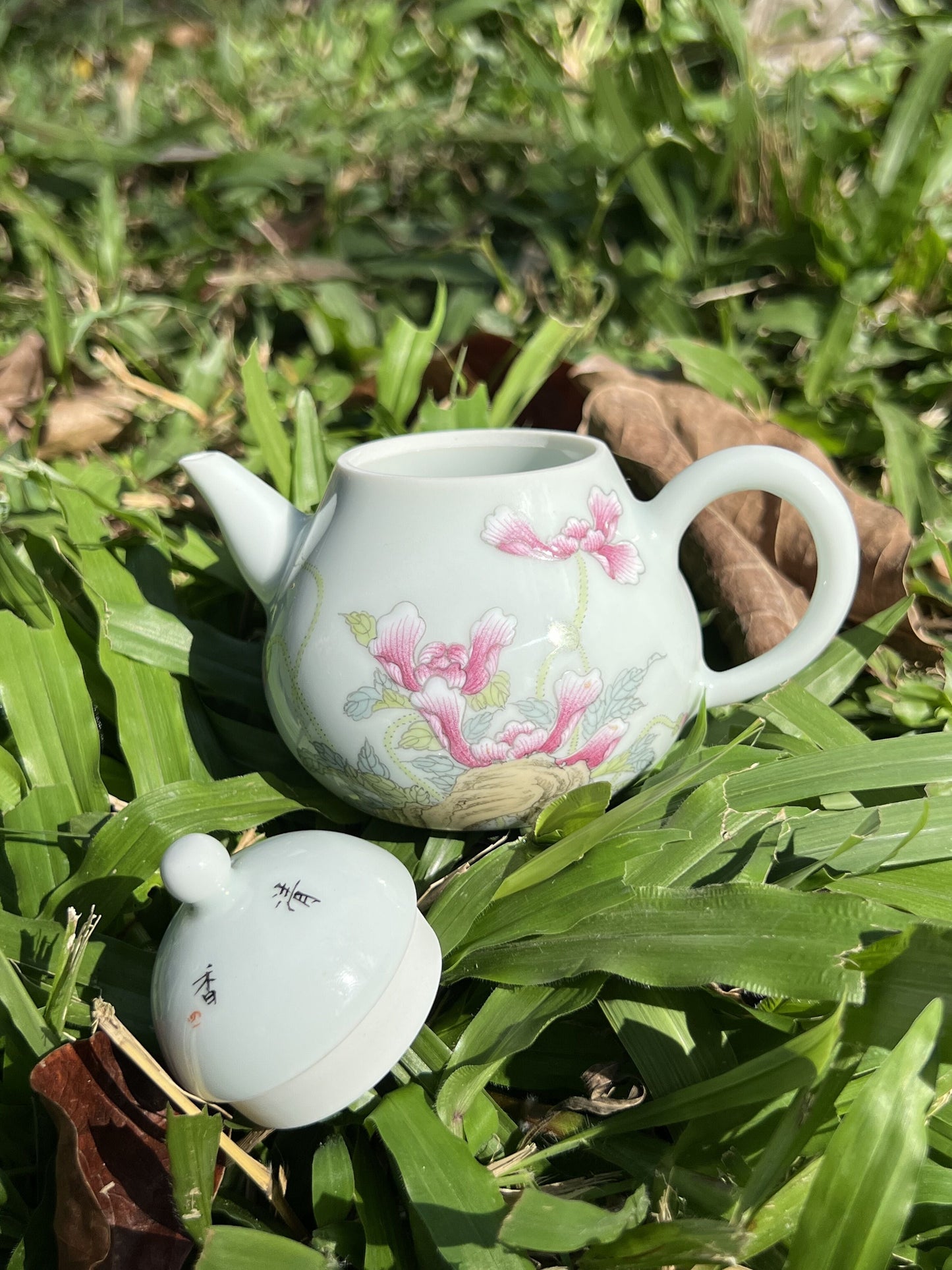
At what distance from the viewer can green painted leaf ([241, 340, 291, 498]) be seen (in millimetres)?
1501

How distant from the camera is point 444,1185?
2.63ft

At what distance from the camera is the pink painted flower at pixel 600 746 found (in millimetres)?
1004

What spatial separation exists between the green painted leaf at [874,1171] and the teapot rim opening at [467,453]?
0.65 meters

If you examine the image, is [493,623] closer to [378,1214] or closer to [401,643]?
[401,643]

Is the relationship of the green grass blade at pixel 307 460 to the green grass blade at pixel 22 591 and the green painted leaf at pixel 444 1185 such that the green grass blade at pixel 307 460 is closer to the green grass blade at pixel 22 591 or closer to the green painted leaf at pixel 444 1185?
the green grass blade at pixel 22 591

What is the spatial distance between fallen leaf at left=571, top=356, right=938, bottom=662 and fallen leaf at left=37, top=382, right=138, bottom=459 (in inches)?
31.7

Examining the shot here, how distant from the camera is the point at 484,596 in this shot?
96 centimetres

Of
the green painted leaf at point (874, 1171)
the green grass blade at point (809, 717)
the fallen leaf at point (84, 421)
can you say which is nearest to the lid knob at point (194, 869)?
the green painted leaf at point (874, 1171)

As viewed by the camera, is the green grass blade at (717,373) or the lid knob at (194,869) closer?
the lid knob at (194,869)

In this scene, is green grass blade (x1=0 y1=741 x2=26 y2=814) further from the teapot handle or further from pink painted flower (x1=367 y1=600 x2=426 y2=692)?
the teapot handle

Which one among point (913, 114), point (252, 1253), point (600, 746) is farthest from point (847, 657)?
point (913, 114)

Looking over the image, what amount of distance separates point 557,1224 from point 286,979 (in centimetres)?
26

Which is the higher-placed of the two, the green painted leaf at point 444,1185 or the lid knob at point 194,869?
the lid knob at point 194,869

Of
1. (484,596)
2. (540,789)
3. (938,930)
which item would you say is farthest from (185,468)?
(938,930)
